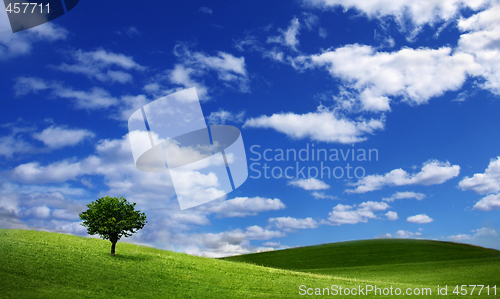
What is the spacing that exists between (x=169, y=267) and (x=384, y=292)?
24.7 metres

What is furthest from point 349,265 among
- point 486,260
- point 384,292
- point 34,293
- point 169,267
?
point 34,293

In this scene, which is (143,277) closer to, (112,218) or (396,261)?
(112,218)

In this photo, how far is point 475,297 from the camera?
96.9ft

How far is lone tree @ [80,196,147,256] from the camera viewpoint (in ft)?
134

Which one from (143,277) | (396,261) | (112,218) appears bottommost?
(396,261)

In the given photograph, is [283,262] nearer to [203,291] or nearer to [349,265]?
[349,265]

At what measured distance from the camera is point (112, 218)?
4066 cm

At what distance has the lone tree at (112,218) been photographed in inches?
1603

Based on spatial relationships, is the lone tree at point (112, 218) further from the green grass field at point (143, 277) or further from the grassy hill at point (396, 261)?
the grassy hill at point (396, 261)

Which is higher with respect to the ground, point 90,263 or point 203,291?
point 90,263

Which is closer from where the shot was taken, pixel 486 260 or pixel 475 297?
pixel 475 297

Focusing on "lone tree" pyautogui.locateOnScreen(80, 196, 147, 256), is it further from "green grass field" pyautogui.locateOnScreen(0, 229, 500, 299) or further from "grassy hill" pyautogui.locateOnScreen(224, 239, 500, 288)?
"grassy hill" pyautogui.locateOnScreen(224, 239, 500, 288)

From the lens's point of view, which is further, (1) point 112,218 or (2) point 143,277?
(1) point 112,218

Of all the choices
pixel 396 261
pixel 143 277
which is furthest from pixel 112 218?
pixel 396 261
